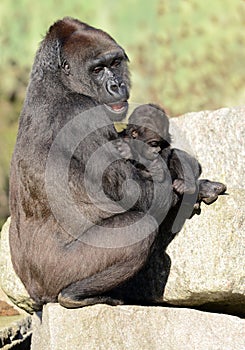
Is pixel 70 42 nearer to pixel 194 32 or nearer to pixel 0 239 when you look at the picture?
pixel 0 239

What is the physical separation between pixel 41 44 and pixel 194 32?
23.4ft

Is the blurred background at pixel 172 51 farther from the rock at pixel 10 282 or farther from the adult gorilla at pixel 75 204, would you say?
the adult gorilla at pixel 75 204

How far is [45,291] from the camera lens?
4.71 meters

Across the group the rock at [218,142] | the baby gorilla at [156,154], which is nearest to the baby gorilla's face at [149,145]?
the baby gorilla at [156,154]

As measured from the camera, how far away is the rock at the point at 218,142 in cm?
561

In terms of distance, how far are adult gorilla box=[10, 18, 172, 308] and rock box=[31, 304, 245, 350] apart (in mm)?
97

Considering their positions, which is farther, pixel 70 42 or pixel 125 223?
pixel 70 42

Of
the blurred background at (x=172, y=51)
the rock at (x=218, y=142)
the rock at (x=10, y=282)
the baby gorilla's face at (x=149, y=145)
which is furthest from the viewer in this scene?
the blurred background at (x=172, y=51)

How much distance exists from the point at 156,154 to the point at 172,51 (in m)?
7.35

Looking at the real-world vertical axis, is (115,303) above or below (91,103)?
below

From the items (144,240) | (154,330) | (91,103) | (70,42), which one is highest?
(70,42)

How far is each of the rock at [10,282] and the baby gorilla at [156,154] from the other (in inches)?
48.8

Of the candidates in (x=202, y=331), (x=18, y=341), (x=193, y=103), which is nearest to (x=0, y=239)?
(x=18, y=341)

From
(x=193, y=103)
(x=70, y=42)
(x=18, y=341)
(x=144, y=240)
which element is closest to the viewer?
(x=144, y=240)
